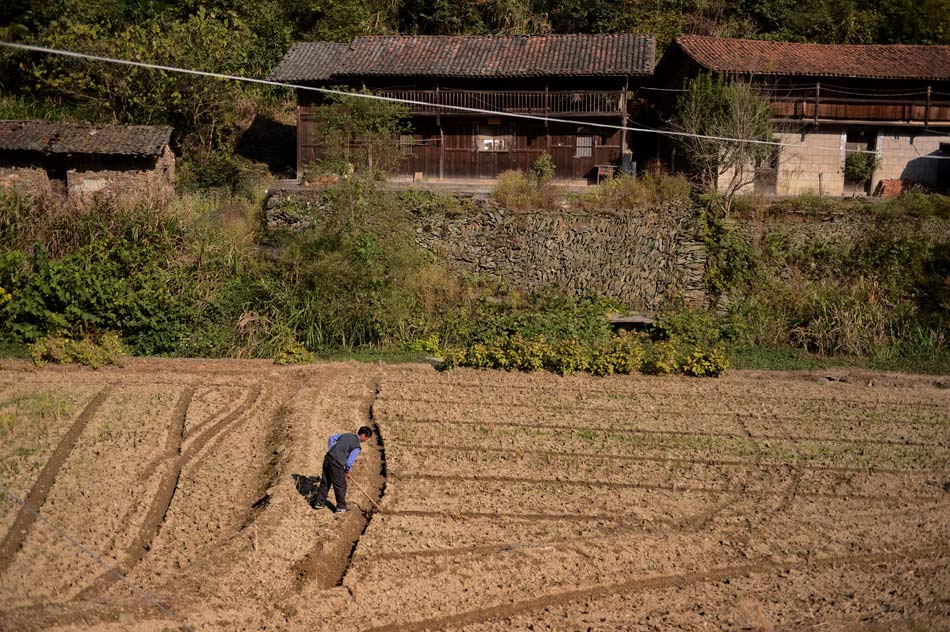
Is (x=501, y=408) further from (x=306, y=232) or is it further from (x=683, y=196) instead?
(x=683, y=196)

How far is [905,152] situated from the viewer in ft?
87.9

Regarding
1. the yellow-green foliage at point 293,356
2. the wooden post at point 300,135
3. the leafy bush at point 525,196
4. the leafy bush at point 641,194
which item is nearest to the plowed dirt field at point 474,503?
the yellow-green foliage at point 293,356

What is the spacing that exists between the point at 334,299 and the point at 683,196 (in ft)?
27.2

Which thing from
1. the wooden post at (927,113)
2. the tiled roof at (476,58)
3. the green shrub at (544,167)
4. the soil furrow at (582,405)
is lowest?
the soil furrow at (582,405)

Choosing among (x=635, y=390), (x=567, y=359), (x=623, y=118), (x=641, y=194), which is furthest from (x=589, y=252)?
(x=623, y=118)

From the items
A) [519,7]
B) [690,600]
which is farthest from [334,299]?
[519,7]

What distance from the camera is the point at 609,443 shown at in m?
12.8

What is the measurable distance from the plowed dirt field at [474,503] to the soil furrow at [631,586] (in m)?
0.02

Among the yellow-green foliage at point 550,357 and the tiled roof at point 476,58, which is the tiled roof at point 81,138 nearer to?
the tiled roof at point 476,58

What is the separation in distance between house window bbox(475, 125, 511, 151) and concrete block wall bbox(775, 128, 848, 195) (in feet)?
24.7

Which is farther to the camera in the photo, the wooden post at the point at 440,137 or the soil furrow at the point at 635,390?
the wooden post at the point at 440,137

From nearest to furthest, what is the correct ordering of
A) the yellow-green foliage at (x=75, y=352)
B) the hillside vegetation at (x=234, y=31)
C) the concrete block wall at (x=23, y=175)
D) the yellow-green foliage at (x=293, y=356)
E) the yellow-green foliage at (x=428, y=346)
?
the yellow-green foliage at (x=75, y=352), the yellow-green foliage at (x=293, y=356), the yellow-green foliage at (x=428, y=346), the concrete block wall at (x=23, y=175), the hillside vegetation at (x=234, y=31)

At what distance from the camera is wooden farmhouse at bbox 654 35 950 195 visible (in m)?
25.9

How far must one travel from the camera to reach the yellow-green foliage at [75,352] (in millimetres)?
16156
